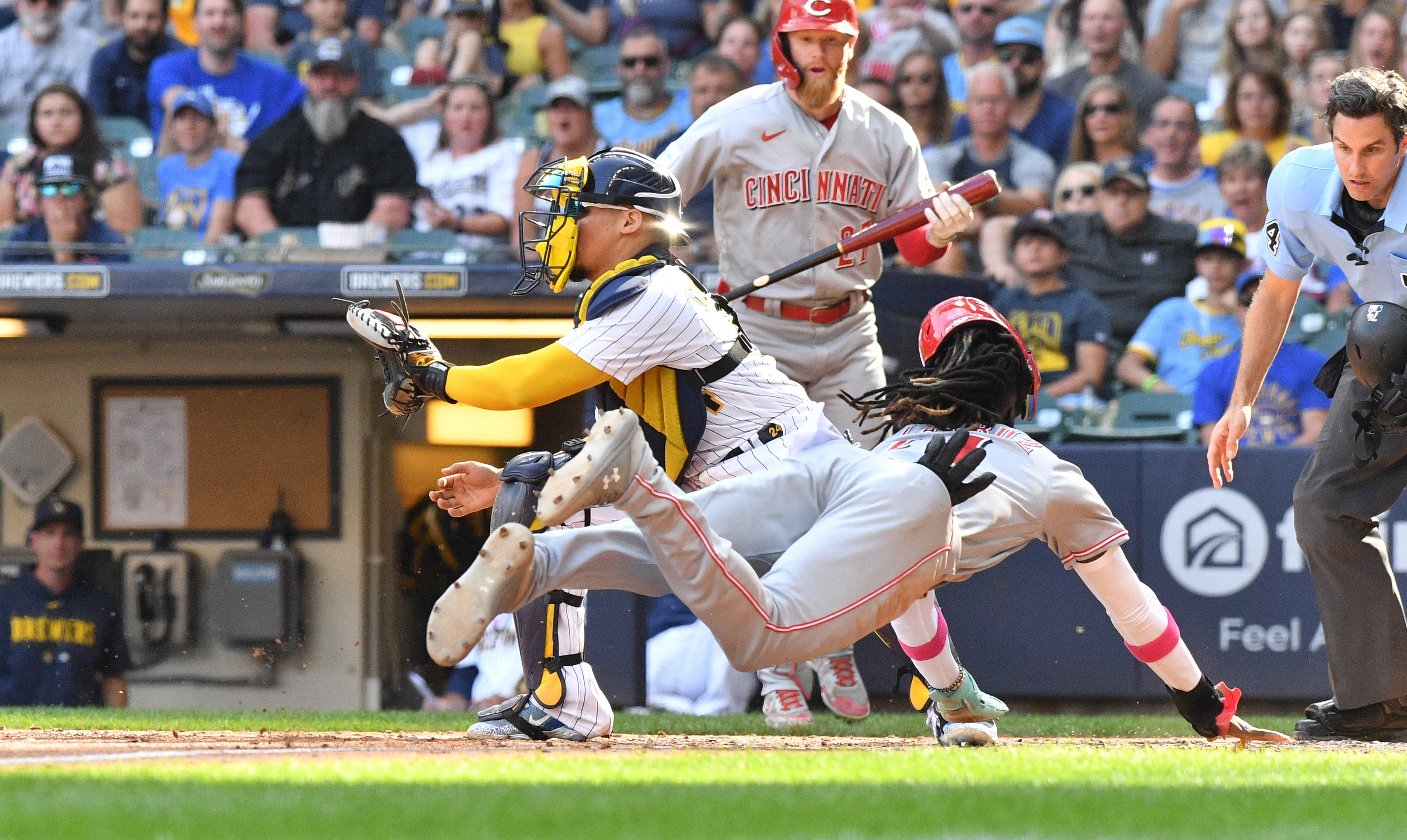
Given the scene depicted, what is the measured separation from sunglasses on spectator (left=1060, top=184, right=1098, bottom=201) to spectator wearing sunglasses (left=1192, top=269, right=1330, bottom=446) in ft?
3.89

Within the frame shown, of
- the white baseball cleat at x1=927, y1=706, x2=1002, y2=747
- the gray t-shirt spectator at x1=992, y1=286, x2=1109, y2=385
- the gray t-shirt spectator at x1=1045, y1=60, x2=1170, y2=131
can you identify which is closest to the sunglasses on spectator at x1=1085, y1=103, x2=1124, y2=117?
the gray t-shirt spectator at x1=1045, y1=60, x2=1170, y2=131

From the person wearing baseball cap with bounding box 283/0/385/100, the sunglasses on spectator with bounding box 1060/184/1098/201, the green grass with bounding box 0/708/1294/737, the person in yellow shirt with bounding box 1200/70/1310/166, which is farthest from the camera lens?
the person wearing baseball cap with bounding box 283/0/385/100

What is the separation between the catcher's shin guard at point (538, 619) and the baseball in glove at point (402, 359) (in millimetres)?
286

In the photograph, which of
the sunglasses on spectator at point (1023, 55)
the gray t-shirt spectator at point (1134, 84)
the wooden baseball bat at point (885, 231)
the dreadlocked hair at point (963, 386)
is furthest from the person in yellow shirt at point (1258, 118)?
the dreadlocked hair at point (963, 386)

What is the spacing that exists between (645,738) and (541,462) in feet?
3.09

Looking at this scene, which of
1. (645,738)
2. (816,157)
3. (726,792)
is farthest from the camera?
(816,157)

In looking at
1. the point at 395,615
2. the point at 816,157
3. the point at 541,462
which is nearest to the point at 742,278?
the point at 816,157

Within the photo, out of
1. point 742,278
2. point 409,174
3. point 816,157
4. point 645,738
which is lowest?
point 645,738

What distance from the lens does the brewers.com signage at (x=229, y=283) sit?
704 cm

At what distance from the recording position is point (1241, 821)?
2498 millimetres

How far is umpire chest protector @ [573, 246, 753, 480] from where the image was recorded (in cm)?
397

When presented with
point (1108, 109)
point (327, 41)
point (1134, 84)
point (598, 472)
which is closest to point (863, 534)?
point (598, 472)

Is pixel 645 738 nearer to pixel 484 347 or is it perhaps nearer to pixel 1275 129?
pixel 484 347

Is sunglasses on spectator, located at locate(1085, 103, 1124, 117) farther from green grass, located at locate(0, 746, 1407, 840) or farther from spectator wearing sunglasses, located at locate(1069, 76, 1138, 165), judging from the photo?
green grass, located at locate(0, 746, 1407, 840)
